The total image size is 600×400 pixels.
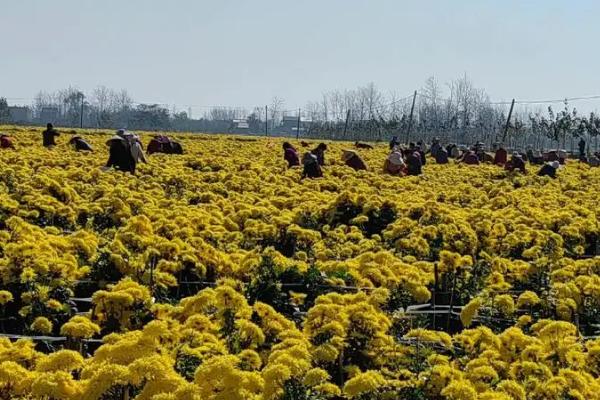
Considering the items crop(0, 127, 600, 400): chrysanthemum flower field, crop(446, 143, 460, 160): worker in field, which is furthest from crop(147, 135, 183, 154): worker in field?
crop(0, 127, 600, 400): chrysanthemum flower field

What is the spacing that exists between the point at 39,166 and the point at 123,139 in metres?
1.89

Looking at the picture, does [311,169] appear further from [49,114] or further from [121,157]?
[49,114]

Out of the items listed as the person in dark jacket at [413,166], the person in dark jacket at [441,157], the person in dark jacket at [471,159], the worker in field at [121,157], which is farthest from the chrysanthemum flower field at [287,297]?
the person in dark jacket at [441,157]

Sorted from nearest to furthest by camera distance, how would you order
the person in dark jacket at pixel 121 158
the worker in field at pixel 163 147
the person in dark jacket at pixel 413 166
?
the person in dark jacket at pixel 121 158 → the person in dark jacket at pixel 413 166 → the worker in field at pixel 163 147

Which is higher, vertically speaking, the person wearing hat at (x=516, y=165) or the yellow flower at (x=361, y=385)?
the person wearing hat at (x=516, y=165)

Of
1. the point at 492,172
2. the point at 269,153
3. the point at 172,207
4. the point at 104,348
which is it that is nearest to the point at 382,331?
the point at 104,348

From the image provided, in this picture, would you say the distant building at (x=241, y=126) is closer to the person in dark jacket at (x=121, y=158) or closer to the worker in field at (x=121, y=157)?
the worker in field at (x=121, y=157)

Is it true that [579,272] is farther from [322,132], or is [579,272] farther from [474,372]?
[322,132]

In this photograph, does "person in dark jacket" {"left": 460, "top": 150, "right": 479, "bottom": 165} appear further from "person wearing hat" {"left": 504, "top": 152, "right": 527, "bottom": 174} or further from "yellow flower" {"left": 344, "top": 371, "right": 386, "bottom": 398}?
"yellow flower" {"left": 344, "top": 371, "right": 386, "bottom": 398}

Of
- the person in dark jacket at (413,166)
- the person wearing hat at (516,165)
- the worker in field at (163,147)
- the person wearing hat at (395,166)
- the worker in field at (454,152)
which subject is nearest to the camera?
the person wearing hat at (395,166)

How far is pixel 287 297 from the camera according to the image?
8.35m

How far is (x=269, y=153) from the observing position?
31547mm

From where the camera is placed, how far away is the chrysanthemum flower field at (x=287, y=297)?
4832 mm

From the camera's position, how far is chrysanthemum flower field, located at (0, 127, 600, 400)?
15.9 ft
